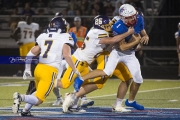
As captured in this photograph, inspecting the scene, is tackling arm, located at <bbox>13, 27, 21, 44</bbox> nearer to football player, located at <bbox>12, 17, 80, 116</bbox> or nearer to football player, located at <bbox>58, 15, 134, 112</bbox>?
football player, located at <bbox>58, 15, 134, 112</bbox>

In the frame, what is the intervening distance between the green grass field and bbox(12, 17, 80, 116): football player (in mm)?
1527

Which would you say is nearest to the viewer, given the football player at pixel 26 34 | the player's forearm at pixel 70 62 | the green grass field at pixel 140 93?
the player's forearm at pixel 70 62

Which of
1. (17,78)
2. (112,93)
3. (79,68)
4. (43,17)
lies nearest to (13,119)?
(79,68)

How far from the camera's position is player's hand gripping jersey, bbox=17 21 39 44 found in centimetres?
1595

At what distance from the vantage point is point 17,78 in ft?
49.5

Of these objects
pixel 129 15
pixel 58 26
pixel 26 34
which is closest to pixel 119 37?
pixel 129 15

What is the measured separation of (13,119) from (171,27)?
9608 millimetres

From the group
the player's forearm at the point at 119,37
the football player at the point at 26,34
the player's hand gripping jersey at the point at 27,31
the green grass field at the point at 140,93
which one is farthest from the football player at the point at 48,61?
the player's hand gripping jersey at the point at 27,31

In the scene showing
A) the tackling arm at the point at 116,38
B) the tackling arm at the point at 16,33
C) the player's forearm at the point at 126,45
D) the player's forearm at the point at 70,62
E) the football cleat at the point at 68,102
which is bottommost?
the tackling arm at the point at 16,33

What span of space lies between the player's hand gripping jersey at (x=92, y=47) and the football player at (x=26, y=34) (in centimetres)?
680

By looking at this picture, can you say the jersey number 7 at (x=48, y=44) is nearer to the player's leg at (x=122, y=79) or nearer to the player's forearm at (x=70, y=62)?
the player's forearm at (x=70, y=62)

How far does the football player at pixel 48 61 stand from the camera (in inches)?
322

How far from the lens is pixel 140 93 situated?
38.4 ft

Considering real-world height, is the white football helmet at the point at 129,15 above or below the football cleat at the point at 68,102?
above
